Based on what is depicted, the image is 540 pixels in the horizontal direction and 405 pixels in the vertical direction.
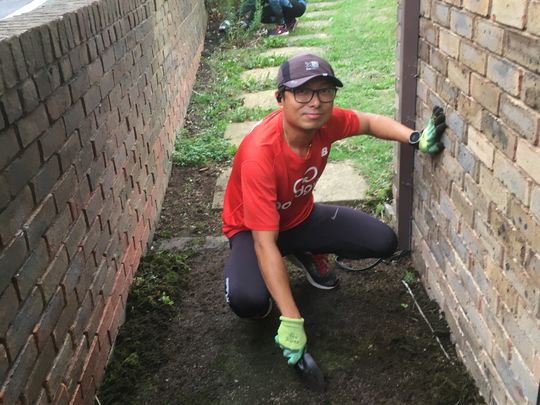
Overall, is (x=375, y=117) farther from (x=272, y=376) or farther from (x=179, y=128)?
(x=179, y=128)

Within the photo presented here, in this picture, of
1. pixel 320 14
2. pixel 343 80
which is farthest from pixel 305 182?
pixel 320 14

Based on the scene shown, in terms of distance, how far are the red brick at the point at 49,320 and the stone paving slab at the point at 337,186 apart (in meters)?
2.03

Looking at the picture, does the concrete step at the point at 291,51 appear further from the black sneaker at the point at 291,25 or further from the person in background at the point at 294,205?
the person in background at the point at 294,205

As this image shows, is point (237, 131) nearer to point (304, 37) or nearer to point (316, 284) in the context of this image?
point (316, 284)

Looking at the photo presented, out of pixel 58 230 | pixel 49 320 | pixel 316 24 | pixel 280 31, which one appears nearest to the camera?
pixel 49 320

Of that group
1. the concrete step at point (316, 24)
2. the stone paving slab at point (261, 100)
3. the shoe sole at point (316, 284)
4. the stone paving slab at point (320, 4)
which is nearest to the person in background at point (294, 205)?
the shoe sole at point (316, 284)

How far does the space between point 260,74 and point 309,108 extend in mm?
4603

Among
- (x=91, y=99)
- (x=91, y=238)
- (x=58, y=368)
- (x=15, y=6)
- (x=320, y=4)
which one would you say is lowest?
(x=320, y=4)

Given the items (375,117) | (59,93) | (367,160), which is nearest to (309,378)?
(375,117)

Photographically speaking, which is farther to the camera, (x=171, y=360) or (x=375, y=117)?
(x=375, y=117)

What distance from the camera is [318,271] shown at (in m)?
3.10

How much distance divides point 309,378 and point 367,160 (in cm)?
236

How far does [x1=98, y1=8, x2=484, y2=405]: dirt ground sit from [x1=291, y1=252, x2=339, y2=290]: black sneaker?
4cm

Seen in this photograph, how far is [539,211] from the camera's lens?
1.67 metres
